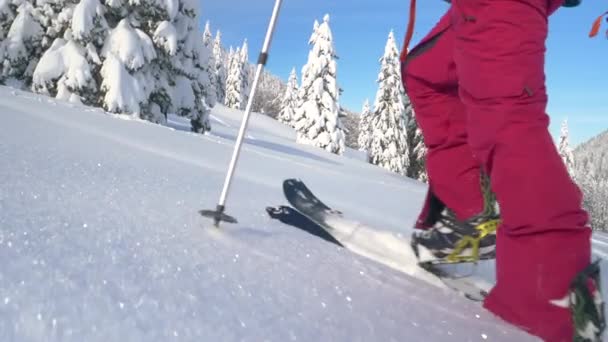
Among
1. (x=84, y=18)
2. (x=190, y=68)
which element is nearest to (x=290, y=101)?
(x=190, y=68)

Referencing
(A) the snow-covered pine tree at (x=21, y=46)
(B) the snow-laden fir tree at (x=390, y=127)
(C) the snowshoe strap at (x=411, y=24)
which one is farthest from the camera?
(B) the snow-laden fir tree at (x=390, y=127)

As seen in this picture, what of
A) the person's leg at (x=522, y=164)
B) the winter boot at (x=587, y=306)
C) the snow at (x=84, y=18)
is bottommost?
the winter boot at (x=587, y=306)

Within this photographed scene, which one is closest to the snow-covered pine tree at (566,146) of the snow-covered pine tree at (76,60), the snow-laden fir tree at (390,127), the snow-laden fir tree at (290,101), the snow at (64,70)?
the snow-laden fir tree at (390,127)

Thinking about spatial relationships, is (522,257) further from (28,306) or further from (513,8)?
(28,306)

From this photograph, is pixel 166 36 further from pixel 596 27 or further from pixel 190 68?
pixel 596 27

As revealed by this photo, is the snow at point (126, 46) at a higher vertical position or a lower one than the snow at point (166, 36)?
lower

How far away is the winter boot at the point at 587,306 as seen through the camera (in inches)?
29.1

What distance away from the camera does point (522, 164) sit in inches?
34.7

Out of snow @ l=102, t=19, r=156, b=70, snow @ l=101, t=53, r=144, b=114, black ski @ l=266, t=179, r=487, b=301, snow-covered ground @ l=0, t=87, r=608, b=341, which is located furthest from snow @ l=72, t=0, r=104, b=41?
black ski @ l=266, t=179, r=487, b=301

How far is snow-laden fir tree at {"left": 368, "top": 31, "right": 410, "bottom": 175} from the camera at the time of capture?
26.8 meters

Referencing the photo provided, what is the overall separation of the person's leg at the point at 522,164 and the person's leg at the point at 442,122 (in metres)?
0.35

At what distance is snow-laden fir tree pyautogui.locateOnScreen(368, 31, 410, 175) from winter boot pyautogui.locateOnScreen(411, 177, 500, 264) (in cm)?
2557

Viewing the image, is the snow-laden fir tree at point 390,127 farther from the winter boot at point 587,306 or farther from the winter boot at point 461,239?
the winter boot at point 587,306

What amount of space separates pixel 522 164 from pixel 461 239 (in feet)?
1.48
